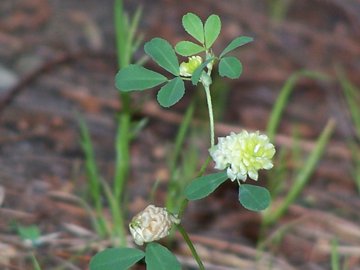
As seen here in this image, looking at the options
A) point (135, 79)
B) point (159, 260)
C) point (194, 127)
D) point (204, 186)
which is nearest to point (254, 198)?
point (204, 186)

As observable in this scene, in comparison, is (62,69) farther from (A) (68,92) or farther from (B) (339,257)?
(B) (339,257)

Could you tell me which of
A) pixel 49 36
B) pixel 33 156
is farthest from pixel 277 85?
pixel 33 156

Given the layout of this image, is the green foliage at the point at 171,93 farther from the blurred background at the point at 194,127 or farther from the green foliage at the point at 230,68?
the blurred background at the point at 194,127

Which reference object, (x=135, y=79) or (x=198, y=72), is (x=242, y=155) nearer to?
(x=198, y=72)

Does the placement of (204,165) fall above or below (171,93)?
below

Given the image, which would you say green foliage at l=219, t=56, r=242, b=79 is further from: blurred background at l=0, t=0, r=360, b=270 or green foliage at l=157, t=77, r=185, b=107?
blurred background at l=0, t=0, r=360, b=270

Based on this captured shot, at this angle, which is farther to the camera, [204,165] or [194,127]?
[194,127]
